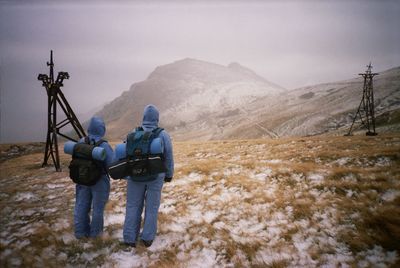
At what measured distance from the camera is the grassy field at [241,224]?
14.6ft

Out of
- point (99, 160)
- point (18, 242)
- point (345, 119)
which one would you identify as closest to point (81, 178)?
point (99, 160)

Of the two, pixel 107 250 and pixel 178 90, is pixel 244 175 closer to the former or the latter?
pixel 107 250

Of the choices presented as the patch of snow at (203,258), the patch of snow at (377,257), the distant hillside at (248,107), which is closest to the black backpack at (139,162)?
the patch of snow at (203,258)

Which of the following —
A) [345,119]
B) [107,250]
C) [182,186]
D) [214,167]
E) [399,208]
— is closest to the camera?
[107,250]

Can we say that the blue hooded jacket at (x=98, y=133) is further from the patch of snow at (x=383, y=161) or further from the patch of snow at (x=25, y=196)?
the patch of snow at (x=383, y=161)

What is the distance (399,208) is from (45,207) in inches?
407

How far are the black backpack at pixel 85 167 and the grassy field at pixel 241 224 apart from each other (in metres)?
1.50

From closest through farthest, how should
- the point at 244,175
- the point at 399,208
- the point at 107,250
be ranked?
the point at 107,250
the point at 399,208
the point at 244,175

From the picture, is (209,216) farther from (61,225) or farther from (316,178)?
(316,178)

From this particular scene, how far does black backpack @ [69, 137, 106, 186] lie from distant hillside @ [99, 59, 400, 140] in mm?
42965

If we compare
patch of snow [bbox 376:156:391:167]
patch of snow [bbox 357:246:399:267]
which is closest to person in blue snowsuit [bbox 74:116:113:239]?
patch of snow [bbox 357:246:399:267]

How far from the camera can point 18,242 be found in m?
4.96

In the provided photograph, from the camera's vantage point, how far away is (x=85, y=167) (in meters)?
4.94

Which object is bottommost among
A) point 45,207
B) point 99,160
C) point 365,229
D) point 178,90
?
point 45,207
